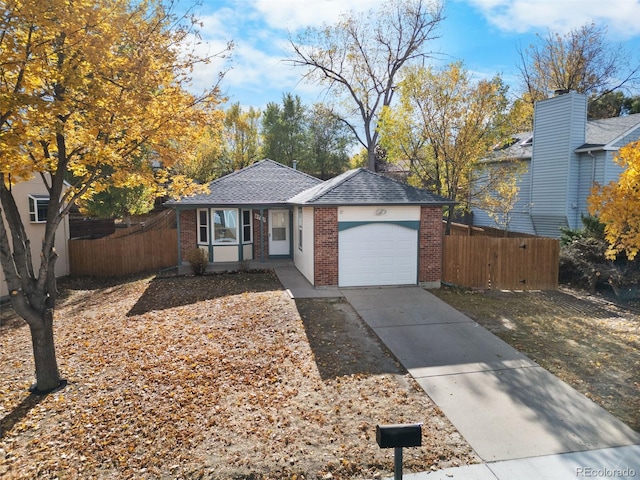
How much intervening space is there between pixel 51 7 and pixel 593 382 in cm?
922

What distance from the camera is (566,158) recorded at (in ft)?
58.0

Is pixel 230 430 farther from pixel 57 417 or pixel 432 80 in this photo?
pixel 432 80

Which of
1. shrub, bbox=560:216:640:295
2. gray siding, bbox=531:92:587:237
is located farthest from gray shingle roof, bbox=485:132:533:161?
shrub, bbox=560:216:640:295

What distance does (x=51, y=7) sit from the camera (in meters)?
5.18

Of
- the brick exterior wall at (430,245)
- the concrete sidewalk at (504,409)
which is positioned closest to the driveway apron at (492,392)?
the concrete sidewalk at (504,409)

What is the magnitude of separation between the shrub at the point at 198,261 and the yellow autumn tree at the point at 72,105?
7.44 m

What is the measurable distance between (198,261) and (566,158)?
609 inches

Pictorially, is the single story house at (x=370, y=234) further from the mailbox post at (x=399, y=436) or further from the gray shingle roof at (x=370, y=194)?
the mailbox post at (x=399, y=436)

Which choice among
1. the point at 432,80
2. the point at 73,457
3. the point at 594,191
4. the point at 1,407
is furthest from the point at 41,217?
the point at 594,191

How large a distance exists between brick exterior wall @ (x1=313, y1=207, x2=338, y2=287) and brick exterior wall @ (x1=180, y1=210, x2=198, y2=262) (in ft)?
20.8

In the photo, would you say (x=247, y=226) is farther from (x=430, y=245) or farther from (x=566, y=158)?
(x=566, y=158)

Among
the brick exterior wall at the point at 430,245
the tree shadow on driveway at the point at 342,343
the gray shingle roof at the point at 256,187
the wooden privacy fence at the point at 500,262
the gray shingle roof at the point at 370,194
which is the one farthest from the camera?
the gray shingle roof at the point at 256,187

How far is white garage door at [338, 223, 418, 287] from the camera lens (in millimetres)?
12570

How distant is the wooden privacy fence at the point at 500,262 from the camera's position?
1319cm
